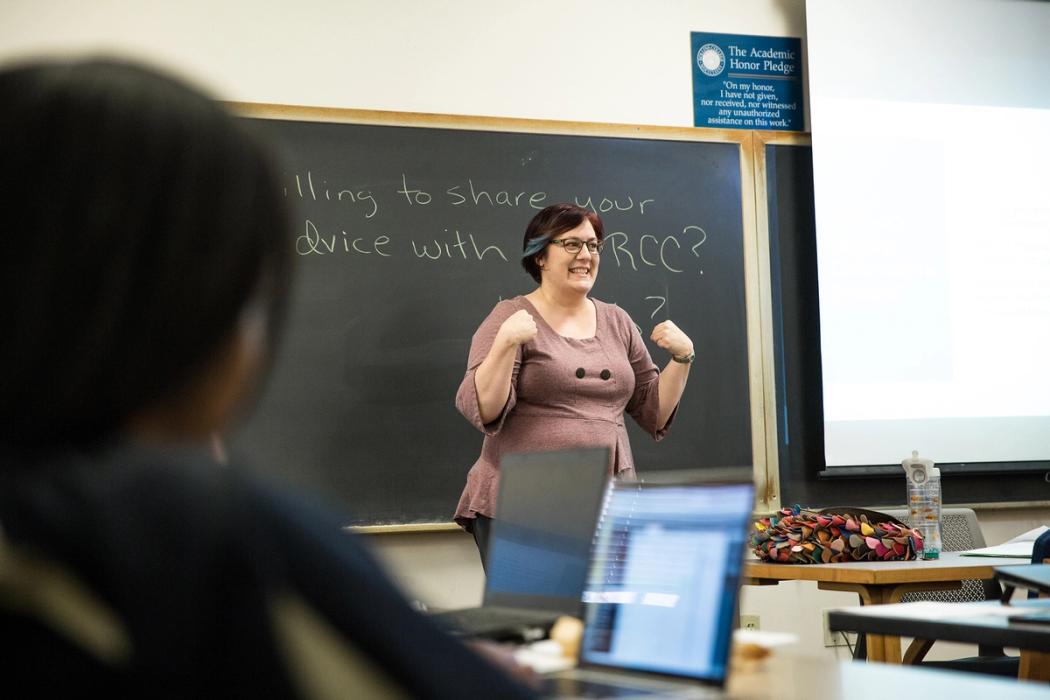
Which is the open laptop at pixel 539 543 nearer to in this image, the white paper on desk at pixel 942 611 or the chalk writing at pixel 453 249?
the white paper on desk at pixel 942 611

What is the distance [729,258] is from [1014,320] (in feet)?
3.63

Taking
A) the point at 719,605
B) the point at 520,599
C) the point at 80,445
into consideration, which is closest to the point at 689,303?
the point at 520,599

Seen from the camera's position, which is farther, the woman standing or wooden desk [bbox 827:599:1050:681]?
the woman standing

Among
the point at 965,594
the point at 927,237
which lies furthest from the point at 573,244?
the point at 927,237

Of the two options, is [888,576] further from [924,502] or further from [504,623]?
[504,623]

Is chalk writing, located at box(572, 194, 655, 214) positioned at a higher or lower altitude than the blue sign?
lower

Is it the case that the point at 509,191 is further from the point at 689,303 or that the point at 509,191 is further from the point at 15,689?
the point at 15,689

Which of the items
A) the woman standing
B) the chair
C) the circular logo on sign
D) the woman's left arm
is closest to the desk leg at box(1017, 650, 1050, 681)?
the chair

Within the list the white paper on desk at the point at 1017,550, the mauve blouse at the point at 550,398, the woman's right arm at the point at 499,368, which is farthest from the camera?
the mauve blouse at the point at 550,398

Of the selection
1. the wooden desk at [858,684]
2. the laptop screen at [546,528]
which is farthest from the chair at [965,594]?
the wooden desk at [858,684]

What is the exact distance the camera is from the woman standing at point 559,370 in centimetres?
292

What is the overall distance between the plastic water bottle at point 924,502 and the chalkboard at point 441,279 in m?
1.21

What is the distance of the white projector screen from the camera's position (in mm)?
4031

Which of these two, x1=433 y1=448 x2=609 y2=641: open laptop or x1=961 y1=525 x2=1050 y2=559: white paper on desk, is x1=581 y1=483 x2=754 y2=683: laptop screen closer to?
x1=433 y1=448 x2=609 y2=641: open laptop
